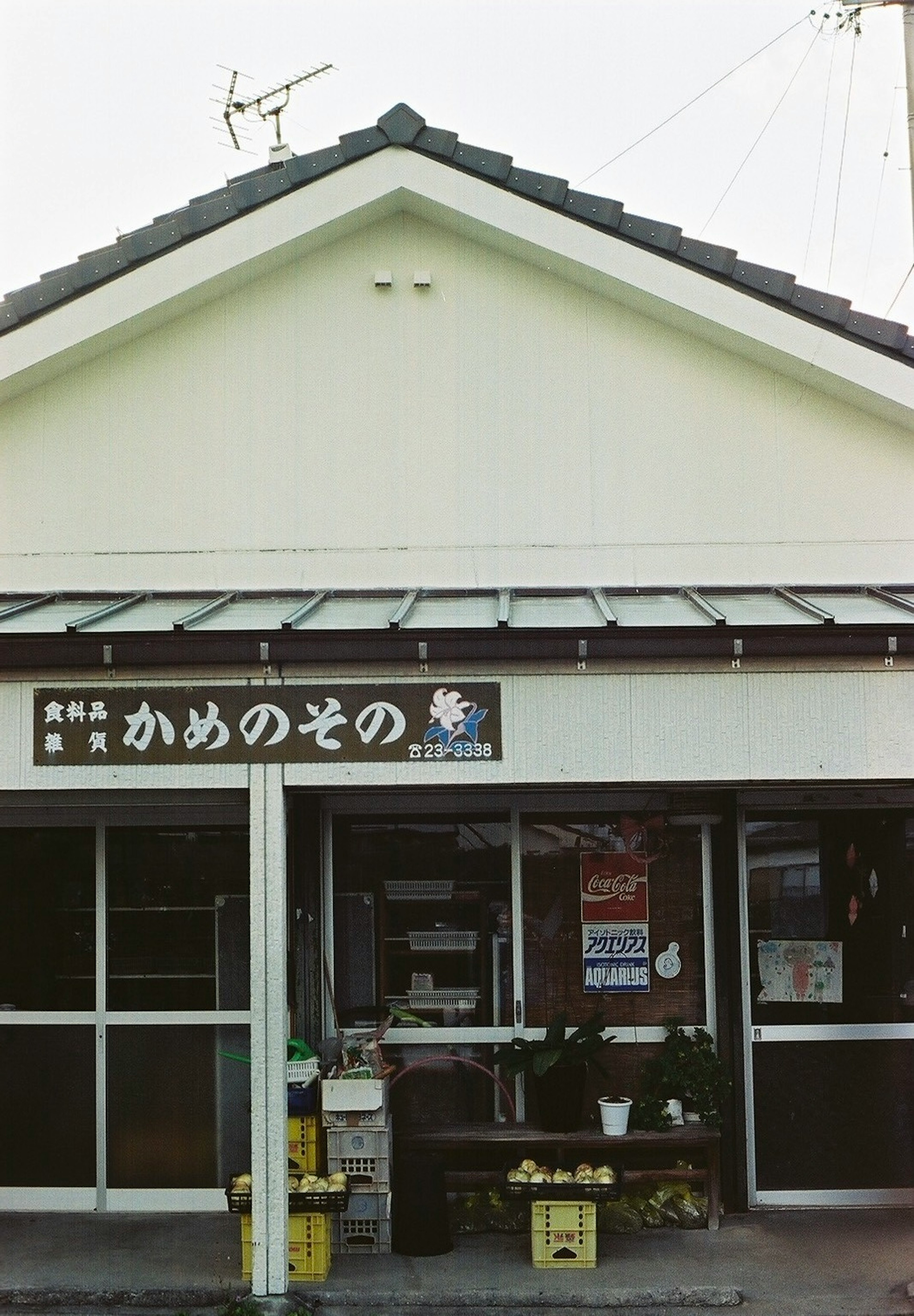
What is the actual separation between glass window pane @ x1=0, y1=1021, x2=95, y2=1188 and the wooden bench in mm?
2088

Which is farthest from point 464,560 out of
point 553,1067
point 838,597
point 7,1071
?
point 7,1071

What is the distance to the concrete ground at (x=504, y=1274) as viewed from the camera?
7133 mm

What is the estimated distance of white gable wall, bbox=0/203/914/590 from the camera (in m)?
8.91

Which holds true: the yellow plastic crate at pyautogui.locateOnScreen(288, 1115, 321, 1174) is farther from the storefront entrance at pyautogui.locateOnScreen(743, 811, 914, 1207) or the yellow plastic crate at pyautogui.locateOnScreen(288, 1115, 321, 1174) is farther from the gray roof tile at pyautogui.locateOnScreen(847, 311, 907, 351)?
the gray roof tile at pyautogui.locateOnScreen(847, 311, 907, 351)

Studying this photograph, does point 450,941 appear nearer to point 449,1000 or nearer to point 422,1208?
point 449,1000

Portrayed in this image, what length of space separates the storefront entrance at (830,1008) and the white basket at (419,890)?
1925mm

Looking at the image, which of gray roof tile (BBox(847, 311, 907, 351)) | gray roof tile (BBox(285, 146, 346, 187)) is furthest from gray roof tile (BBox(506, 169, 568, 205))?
gray roof tile (BBox(847, 311, 907, 351))

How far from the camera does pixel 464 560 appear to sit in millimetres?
8906

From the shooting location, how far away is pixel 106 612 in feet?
25.0

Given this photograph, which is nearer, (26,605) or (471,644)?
(471,644)

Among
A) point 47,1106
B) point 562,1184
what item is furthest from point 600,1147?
point 47,1106

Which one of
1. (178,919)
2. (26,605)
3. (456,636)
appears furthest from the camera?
(178,919)

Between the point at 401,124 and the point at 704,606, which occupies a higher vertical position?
the point at 401,124

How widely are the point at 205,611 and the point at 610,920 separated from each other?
3.35 m
